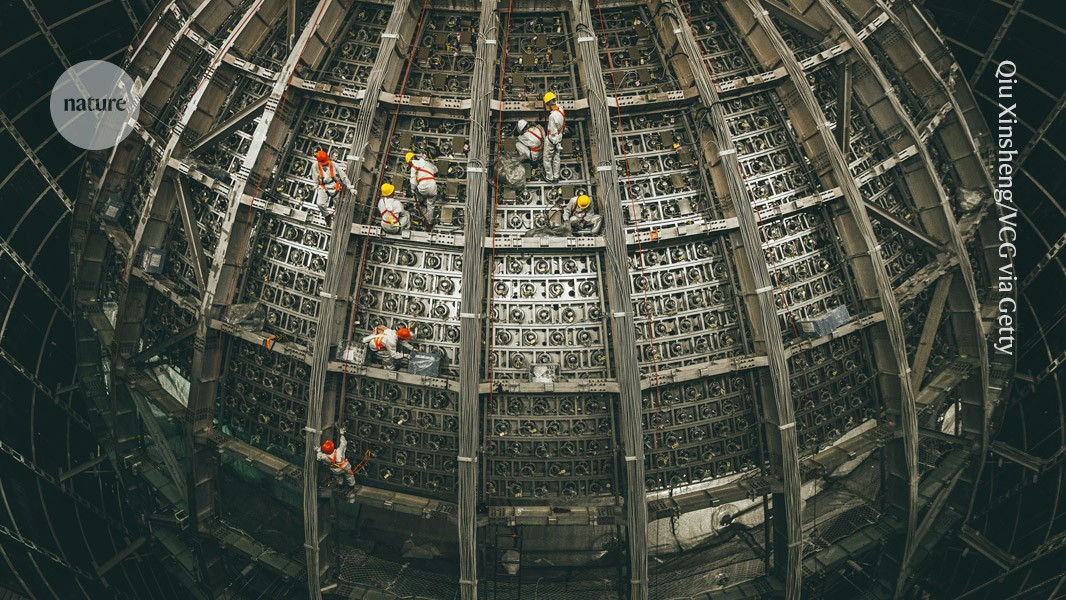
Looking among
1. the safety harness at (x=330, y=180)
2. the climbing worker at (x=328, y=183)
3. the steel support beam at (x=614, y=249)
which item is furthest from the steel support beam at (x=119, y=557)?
the steel support beam at (x=614, y=249)

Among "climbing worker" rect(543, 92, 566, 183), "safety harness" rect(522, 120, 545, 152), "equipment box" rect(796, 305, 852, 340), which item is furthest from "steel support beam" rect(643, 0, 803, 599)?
"safety harness" rect(522, 120, 545, 152)

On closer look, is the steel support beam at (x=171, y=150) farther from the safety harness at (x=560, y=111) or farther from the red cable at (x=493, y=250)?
the safety harness at (x=560, y=111)

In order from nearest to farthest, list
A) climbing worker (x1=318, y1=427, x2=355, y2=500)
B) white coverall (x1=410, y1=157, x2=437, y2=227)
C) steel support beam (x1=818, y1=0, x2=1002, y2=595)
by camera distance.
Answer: white coverall (x1=410, y1=157, x2=437, y2=227) < climbing worker (x1=318, y1=427, x2=355, y2=500) < steel support beam (x1=818, y1=0, x2=1002, y2=595)

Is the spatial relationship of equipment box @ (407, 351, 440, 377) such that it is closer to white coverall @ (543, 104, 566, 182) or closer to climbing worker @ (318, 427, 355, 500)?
climbing worker @ (318, 427, 355, 500)

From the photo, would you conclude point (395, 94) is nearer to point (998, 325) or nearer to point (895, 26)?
point (895, 26)

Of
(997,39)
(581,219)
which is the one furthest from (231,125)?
(997,39)
